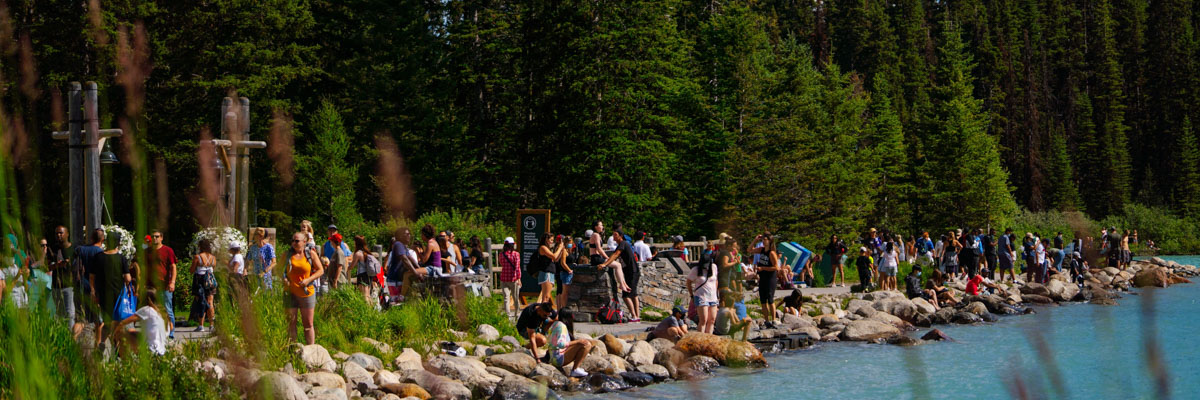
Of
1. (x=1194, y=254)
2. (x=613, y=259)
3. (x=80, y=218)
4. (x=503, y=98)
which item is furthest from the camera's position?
(x=1194, y=254)

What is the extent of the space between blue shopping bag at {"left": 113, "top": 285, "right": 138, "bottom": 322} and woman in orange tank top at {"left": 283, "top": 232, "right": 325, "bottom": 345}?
1781 mm

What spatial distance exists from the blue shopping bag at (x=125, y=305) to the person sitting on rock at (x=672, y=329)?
338 inches

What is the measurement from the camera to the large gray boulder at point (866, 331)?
2116 centimetres

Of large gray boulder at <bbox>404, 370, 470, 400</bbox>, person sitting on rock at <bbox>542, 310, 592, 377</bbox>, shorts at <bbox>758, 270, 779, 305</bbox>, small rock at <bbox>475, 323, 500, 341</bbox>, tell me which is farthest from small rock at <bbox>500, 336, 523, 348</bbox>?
shorts at <bbox>758, 270, 779, 305</bbox>

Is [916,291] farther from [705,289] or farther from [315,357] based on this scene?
[315,357]

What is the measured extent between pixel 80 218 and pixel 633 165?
2554 cm

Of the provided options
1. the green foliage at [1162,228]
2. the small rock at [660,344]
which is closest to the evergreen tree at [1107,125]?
the green foliage at [1162,228]

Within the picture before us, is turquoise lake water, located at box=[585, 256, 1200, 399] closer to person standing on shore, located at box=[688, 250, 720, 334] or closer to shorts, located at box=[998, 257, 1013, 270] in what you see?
person standing on shore, located at box=[688, 250, 720, 334]

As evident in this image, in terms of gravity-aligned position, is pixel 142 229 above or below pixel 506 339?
above

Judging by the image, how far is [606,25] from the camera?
36.3 m

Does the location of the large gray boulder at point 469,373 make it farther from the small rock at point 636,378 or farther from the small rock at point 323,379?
the small rock at point 636,378

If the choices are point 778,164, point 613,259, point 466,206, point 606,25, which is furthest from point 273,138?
point 613,259

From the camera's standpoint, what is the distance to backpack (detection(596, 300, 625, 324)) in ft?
60.8

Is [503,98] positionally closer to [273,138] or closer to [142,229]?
[273,138]
